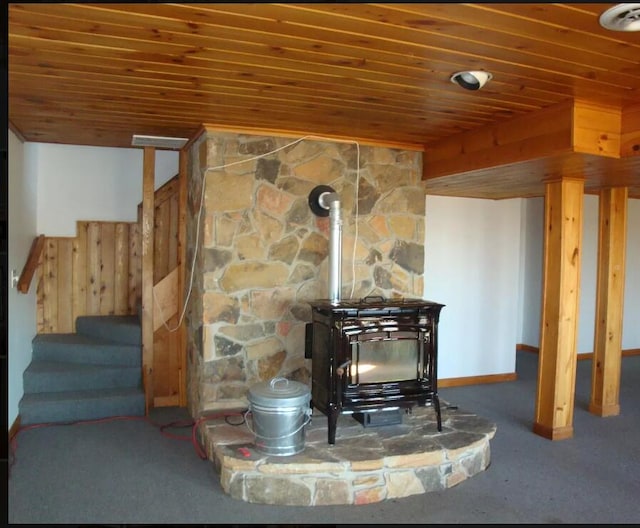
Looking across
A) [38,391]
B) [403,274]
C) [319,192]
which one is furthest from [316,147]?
[38,391]

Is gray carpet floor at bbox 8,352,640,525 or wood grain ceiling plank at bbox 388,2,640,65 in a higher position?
wood grain ceiling plank at bbox 388,2,640,65

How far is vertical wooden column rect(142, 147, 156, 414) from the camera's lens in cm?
429

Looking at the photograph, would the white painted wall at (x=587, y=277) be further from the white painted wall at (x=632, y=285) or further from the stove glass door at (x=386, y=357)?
the stove glass door at (x=386, y=357)

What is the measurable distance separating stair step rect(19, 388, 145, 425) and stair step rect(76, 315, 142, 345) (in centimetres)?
47

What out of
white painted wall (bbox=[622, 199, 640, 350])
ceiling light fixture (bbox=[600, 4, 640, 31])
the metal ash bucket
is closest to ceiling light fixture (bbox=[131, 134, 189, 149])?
the metal ash bucket

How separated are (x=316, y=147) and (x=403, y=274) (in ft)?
4.00

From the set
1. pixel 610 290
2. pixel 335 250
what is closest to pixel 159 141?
pixel 335 250

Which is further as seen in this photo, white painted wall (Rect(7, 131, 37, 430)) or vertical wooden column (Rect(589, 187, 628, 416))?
vertical wooden column (Rect(589, 187, 628, 416))

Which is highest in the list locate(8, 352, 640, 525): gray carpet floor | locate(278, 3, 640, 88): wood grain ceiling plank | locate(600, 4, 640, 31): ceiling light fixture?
locate(278, 3, 640, 88): wood grain ceiling plank

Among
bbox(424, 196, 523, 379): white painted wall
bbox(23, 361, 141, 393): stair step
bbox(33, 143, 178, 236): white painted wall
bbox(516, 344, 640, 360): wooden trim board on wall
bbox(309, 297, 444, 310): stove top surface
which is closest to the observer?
bbox(309, 297, 444, 310): stove top surface

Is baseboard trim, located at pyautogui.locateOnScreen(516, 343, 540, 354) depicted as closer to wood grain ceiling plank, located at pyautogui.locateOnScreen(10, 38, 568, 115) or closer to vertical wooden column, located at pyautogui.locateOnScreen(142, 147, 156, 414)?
wood grain ceiling plank, located at pyautogui.locateOnScreen(10, 38, 568, 115)

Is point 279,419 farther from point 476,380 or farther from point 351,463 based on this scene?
point 476,380

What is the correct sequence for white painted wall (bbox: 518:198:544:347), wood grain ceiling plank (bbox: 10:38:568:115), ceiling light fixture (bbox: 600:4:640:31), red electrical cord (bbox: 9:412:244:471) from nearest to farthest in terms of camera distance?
ceiling light fixture (bbox: 600:4:640:31) < wood grain ceiling plank (bbox: 10:38:568:115) < red electrical cord (bbox: 9:412:244:471) < white painted wall (bbox: 518:198:544:347)

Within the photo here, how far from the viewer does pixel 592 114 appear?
2959 millimetres
